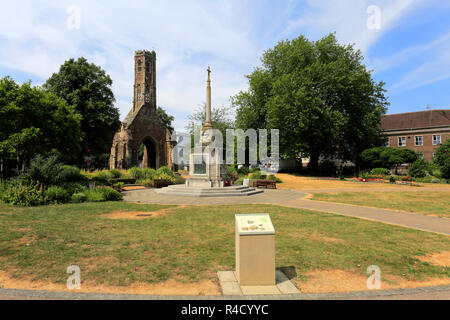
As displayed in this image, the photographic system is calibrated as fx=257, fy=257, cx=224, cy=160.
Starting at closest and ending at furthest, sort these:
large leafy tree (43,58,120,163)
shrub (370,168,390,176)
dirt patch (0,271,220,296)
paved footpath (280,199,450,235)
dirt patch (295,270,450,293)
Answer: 1. dirt patch (0,271,220,296)
2. dirt patch (295,270,450,293)
3. paved footpath (280,199,450,235)
4. shrub (370,168,390,176)
5. large leafy tree (43,58,120,163)

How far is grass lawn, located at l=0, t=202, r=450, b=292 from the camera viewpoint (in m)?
4.63

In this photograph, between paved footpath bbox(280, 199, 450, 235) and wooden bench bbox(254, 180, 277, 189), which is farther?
wooden bench bbox(254, 180, 277, 189)

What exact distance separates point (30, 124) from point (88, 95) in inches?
756

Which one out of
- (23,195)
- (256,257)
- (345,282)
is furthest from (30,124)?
(345,282)

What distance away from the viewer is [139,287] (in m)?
4.02

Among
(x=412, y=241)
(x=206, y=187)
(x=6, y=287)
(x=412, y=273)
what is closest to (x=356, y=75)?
(x=206, y=187)

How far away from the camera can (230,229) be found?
763 centimetres

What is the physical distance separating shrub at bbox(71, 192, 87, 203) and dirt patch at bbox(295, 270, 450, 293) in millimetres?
12172

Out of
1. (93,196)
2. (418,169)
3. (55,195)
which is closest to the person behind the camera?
(55,195)

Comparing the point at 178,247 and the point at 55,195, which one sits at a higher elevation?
the point at 55,195

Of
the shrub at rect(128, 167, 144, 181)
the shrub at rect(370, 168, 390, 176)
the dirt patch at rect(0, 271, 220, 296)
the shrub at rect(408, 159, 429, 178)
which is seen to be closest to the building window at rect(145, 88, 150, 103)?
the shrub at rect(128, 167, 144, 181)

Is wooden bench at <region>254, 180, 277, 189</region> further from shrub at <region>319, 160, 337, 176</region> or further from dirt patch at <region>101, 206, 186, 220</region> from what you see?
shrub at <region>319, 160, 337, 176</region>

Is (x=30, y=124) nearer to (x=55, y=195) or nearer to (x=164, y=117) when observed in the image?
(x=55, y=195)

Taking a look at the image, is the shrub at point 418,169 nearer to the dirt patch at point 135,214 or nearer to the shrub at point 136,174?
the shrub at point 136,174
